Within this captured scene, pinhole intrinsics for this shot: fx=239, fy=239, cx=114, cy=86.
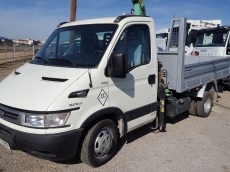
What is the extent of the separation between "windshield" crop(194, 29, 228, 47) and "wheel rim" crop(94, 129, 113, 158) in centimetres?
766

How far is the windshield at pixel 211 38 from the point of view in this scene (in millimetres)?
9765

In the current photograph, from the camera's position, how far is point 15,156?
4055 millimetres

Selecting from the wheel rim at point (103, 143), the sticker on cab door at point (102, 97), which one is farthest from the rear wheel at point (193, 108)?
the sticker on cab door at point (102, 97)

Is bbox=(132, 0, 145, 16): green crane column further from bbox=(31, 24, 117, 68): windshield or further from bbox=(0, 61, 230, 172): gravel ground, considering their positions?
bbox=(0, 61, 230, 172): gravel ground

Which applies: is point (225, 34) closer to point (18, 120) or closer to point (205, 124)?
point (205, 124)

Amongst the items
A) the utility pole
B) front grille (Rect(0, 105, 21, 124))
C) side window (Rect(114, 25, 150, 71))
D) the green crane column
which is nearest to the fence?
the utility pole

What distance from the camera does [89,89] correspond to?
339 cm

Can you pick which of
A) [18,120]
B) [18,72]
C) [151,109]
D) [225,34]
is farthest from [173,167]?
[225,34]

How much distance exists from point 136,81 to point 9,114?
204 centimetres

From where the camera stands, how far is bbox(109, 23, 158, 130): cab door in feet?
12.6

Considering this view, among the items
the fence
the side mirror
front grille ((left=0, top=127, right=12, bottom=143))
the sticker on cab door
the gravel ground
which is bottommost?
the gravel ground

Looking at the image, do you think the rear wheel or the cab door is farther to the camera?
the rear wheel

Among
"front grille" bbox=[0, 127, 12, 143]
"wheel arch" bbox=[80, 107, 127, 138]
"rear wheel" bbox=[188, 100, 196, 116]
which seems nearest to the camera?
"front grille" bbox=[0, 127, 12, 143]

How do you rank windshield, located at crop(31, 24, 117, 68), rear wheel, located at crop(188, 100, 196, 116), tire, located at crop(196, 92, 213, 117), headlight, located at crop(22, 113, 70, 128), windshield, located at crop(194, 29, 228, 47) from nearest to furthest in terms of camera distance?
headlight, located at crop(22, 113, 70, 128) < windshield, located at crop(31, 24, 117, 68) < tire, located at crop(196, 92, 213, 117) < rear wheel, located at crop(188, 100, 196, 116) < windshield, located at crop(194, 29, 228, 47)
